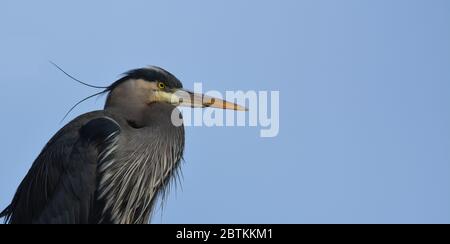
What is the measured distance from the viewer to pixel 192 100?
295 inches

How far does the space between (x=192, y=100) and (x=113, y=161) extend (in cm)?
88

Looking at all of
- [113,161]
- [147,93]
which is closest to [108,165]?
[113,161]

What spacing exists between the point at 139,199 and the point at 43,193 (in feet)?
2.36

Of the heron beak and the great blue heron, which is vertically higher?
the heron beak

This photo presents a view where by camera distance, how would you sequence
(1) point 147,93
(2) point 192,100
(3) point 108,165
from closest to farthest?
(3) point 108,165 → (1) point 147,93 → (2) point 192,100

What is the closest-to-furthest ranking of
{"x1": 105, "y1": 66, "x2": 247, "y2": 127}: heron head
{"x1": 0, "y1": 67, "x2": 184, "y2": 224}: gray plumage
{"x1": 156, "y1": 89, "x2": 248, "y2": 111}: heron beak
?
{"x1": 0, "y1": 67, "x2": 184, "y2": 224}: gray plumage, {"x1": 105, "y1": 66, "x2": 247, "y2": 127}: heron head, {"x1": 156, "y1": 89, "x2": 248, "y2": 111}: heron beak

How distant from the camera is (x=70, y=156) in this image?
693 cm

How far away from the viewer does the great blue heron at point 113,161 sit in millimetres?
6926

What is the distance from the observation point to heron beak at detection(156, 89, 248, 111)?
743 centimetres

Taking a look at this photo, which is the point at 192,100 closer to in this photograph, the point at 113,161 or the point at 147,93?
the point at 147,93

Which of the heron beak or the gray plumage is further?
the heron beak
